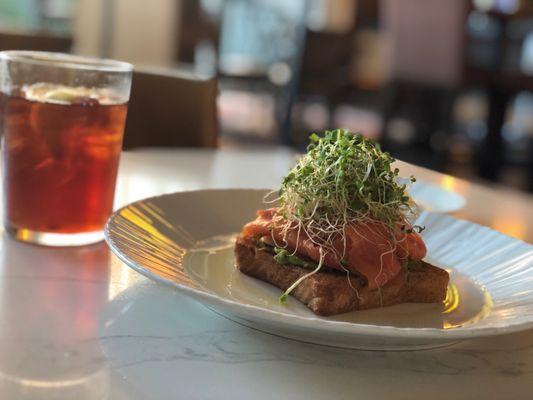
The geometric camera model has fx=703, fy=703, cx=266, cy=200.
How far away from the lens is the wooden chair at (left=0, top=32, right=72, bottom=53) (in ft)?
7.36

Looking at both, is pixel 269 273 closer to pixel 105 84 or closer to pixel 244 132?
pixel 105 84

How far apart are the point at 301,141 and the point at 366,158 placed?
434 cm

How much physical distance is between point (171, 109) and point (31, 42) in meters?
0.64

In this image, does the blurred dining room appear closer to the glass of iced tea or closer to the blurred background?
the glass of iced tea

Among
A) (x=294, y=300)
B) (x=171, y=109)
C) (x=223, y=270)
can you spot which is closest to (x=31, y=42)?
(x=171, y=109)

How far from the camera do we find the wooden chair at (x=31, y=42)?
2242 millimetres

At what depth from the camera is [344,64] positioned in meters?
4.94

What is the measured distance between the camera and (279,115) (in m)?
5.49

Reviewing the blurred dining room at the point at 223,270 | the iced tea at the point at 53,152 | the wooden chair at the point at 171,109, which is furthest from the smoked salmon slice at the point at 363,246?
the wooden chair at the point at 171,109

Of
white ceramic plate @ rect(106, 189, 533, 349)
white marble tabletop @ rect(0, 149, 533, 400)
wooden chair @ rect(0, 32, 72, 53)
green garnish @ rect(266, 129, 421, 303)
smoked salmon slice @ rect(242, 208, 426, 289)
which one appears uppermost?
wooden chair @ rect(0, 32, 72, 53)

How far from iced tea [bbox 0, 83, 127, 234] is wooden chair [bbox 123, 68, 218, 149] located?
1.06m

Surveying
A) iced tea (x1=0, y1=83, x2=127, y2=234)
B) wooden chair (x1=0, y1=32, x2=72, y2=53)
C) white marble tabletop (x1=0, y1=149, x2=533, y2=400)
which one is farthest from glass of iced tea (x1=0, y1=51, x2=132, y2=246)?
wooden chair (x1=0, y1=32, x2=72, y2=53)

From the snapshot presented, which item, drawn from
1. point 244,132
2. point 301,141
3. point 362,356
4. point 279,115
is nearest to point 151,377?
point 362,356

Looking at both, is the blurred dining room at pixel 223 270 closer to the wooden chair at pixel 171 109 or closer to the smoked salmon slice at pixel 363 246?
A: the smoked salmon slice at pixel 363 246
